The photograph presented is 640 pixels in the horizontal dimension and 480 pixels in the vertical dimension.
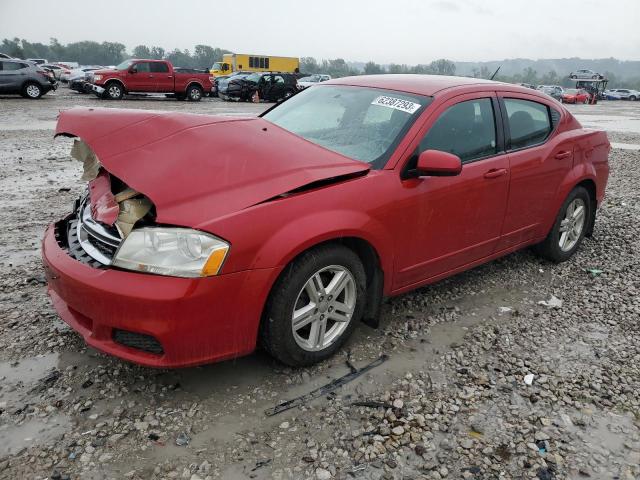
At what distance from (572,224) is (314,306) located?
3.10 metres

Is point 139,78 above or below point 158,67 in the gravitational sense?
below

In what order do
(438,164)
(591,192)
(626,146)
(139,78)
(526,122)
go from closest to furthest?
(438,164) < (526,122) < (591,192) < (626,146) < (139,78)

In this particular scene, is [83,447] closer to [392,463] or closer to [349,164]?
[392,463]

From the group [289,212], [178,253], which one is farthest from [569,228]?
[178,253]

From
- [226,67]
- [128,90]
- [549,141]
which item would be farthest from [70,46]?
[549,141]

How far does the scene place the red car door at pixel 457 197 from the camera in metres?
3.15

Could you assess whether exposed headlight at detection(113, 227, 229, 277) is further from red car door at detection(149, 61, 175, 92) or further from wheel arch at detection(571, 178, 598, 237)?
red car door at detection(149, 61, 175, 92)

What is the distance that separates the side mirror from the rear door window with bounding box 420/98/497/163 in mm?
211

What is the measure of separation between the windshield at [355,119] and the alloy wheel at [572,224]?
2092mm

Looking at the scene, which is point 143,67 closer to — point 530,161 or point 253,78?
point 253,78

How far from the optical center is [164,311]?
89.6 inches

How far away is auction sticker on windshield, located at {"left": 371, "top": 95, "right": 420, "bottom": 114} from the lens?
3.31 m

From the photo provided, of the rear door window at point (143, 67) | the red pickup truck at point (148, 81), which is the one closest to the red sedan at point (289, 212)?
the red pickup truck at point (148, 81)

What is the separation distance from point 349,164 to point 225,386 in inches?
56.7
